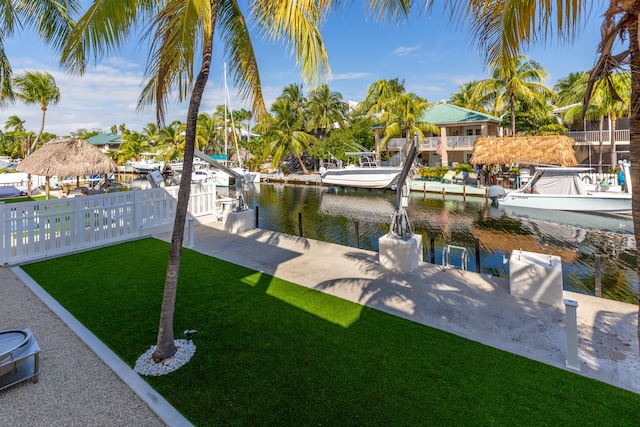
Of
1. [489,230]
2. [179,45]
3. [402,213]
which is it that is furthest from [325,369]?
[489,230]

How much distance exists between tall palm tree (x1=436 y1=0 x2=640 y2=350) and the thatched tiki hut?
1650 cm

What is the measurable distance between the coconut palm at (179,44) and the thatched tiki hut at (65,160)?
12.8 metres

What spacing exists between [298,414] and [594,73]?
12.9ft

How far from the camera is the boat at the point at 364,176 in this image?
2545 centimetres

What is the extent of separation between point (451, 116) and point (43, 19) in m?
31.2

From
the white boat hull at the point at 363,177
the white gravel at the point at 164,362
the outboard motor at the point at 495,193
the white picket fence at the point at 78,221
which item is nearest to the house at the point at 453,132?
the white boat hull at the point at 363,177

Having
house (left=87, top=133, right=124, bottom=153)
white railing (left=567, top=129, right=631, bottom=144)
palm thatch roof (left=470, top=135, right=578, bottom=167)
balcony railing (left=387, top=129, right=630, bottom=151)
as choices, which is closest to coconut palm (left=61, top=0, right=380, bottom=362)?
palm thatch roof (left=470, top=135, right=578, bottom=167)

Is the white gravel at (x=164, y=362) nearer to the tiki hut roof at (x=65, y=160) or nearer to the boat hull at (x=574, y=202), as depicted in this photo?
the tiki hut roof at (x=65, y=160)

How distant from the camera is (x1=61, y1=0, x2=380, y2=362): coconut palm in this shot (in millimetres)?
3568

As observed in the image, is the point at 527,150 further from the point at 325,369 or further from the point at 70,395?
the point at 70,395

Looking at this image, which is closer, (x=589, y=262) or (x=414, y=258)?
(x=414, y=258)

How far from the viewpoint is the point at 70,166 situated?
49.0 feet

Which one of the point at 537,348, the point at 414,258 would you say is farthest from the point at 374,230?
the point at 537,348

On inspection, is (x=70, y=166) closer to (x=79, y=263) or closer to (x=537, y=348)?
(x=79, y=263)
